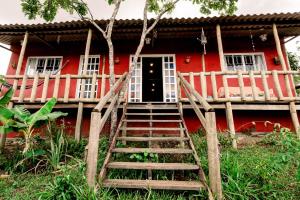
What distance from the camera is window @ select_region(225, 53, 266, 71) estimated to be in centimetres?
905

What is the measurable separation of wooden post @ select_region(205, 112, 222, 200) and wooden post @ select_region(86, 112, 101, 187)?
1882mm

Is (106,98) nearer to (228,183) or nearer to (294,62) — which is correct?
(228,183)

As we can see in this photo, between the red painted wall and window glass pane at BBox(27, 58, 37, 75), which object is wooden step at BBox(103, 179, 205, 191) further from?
window glass pane at BBox(27, 58, 37, 75)

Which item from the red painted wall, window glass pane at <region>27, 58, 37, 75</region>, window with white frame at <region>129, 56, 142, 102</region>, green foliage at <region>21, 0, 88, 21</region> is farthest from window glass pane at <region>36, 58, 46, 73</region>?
window with white frame at <region>129, 56, 142, 102</region>

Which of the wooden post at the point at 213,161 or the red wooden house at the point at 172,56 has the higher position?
the red wooden house at the point at 172,56

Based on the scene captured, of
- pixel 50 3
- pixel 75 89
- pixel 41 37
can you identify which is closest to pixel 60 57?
pixel 41 37

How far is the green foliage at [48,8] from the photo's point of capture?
21.1ft

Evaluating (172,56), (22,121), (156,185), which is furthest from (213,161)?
(172,56)

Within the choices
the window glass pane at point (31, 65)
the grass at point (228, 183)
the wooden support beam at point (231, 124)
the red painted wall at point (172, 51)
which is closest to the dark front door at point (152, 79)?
the red painted wall at point (172, 51)

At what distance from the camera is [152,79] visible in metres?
13.0

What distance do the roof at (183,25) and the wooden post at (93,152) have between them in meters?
5.44

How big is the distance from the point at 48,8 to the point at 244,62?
27.7 feet

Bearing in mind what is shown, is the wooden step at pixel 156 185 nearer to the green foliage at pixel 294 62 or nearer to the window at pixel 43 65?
the window at pixel 43 65

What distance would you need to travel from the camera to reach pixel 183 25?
7.63 metres
